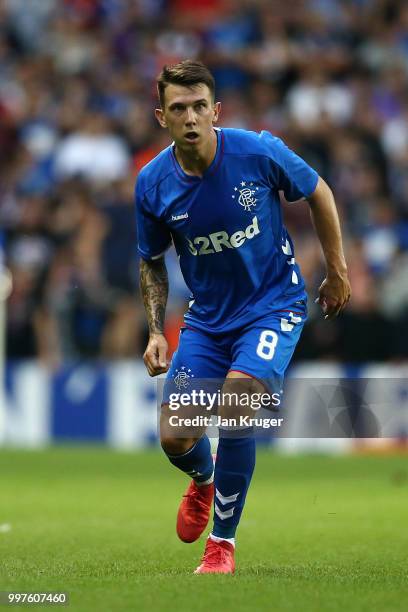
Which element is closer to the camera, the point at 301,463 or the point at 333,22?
the point at 301,463

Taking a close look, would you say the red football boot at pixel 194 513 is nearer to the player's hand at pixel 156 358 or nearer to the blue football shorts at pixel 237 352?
the blue football shorts at pixel 237 352

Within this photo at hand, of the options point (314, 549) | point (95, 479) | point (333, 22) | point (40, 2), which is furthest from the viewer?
point (40, 2)

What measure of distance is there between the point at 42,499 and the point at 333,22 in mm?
10648

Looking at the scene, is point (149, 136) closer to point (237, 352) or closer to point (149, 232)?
point (149, 232)

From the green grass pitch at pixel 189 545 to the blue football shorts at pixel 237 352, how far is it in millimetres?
916

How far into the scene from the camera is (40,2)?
20.2m

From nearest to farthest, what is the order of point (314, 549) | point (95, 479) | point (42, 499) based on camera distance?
point (314, 549) → point (42, 499) → point (95, 479)

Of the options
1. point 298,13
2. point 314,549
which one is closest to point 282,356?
point 314,549

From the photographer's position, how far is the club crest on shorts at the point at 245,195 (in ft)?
20.9

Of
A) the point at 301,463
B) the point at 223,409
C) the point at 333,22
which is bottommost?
the point at 301,463

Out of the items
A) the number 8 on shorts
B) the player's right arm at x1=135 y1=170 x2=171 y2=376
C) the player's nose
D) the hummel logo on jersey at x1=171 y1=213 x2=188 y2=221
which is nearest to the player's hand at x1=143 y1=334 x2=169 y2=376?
the player's right arm at x1=135 y1=170 x2=171 y2=376

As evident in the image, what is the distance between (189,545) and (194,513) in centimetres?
93

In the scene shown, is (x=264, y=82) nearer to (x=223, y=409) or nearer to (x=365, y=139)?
(x=365, y=139)

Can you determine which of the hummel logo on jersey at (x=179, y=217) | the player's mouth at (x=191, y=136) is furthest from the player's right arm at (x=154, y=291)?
the player's mouth at (x=191, y=136)
